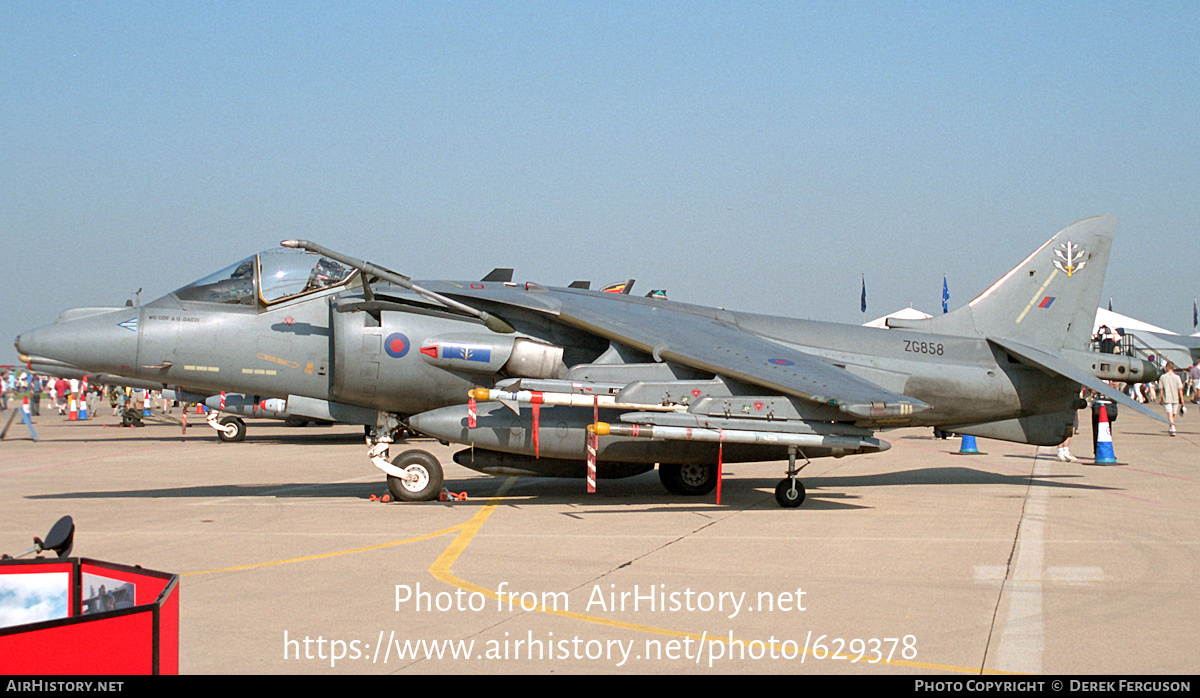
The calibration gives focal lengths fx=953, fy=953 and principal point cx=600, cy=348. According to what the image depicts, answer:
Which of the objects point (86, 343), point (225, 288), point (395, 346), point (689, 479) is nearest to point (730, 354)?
point (689, 479)

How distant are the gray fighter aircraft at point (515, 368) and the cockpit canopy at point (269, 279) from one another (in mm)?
17

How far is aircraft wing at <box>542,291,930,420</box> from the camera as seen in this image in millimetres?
10344

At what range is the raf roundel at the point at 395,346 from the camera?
441 inches

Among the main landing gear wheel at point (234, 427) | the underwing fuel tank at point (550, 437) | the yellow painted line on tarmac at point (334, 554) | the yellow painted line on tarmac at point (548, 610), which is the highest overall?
the underwing fuel tank at point (550, 437)

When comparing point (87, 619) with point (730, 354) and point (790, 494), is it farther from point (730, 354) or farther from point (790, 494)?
point (790, 494)

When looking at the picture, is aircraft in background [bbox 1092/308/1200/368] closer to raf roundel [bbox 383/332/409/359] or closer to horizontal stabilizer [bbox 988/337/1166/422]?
horizontal stabilizer [bbox 988/337/1166/422]

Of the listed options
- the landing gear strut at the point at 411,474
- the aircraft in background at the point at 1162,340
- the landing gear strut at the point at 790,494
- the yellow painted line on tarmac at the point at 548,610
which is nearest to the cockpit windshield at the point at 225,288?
the landing gear strut at the point at 411,474

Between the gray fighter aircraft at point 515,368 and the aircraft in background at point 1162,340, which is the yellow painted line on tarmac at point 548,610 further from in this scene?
the aircraft in background at point 1162,340

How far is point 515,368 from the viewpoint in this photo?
11.3m

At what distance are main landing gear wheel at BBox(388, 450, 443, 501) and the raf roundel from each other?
1210 mm

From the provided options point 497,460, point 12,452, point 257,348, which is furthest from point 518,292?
point 12,452

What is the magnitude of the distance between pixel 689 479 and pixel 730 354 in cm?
242

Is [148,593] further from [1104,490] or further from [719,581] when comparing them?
[1104,490]

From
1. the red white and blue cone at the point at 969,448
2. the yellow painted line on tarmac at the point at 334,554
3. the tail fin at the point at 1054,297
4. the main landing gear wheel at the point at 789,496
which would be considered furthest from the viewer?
the red white and blue cone at the point at 969,448
